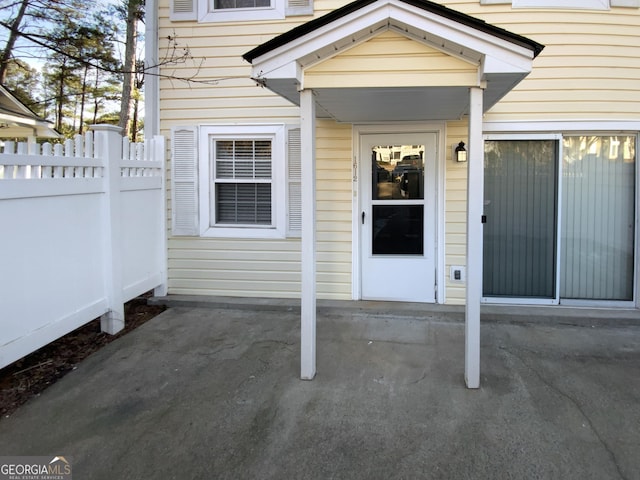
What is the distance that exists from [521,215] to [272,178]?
2957mm

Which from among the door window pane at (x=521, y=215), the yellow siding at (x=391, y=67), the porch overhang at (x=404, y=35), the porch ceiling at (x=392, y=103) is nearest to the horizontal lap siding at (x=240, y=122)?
the porch ceiling at (x=392, y=103)

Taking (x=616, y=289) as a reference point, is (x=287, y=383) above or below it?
below

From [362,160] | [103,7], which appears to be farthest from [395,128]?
[103,7]

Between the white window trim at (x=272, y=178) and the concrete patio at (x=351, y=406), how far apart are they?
4.21 ft

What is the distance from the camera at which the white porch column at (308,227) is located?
3.42 metres

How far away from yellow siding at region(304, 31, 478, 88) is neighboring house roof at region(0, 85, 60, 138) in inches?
310

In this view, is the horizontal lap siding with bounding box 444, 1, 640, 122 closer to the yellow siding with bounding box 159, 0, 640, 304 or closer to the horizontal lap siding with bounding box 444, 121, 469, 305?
the yellow siding with bounding box 159, 0, 640, 304

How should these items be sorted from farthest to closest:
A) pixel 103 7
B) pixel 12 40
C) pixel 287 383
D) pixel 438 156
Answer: pixel 103 7
pixel 12 40
pixel 438 156
pixel 287 383

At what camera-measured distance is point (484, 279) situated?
17.6 ft

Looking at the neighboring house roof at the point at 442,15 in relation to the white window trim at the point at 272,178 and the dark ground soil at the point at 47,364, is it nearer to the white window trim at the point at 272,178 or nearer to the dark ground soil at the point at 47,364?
the white window trim at the point at 272,178

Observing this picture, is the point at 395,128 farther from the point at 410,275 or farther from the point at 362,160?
the point at 410,275

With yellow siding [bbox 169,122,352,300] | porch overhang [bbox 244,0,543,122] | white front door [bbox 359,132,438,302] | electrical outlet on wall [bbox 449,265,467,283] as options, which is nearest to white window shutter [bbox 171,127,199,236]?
yellow siding [bbox 169,122,352,300]

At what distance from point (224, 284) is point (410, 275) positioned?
2.31m

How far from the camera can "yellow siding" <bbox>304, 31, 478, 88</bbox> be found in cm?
324
